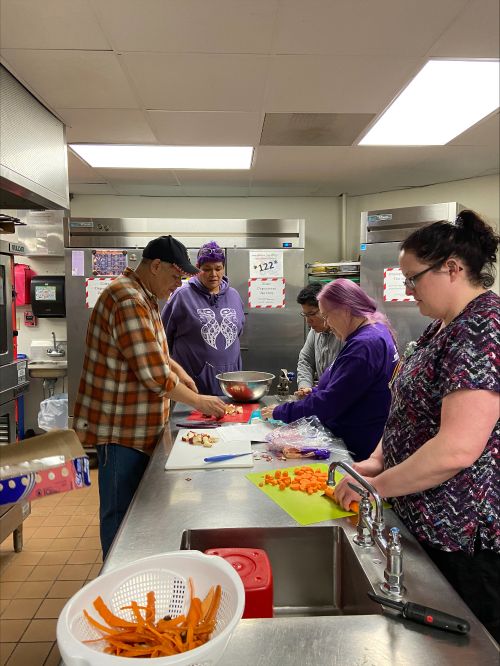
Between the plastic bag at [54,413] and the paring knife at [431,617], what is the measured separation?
14.4ft

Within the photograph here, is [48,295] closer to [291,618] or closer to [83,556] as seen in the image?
[83,556]

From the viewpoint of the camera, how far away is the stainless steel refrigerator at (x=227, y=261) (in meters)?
4.32

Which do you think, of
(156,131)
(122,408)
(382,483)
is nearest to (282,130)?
(156,131)

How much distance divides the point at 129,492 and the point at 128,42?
201 centimetres

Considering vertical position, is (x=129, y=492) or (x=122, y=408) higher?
(x=122, y=408)

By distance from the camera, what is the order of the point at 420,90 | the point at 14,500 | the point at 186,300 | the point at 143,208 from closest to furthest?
the point at 14,500 → the point at 420,90 → the point at 186,300 → the point at 143,208

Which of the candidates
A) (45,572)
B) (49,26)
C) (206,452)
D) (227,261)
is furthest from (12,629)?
(227,261)

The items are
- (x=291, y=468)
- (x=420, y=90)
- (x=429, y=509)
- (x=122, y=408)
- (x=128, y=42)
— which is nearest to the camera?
(x=429, y=509)

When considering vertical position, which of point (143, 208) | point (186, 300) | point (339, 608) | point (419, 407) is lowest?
point (339, 608)

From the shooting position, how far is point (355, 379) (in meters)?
1.94

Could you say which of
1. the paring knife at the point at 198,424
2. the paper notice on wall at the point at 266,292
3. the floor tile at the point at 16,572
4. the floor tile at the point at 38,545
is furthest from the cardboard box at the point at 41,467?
the paper notice on wall at the point at 266,292

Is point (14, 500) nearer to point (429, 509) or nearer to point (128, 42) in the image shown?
point (429, 509)

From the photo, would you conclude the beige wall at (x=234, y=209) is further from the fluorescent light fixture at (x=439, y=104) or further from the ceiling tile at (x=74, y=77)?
the ceiling tile at (x=74, y=77)

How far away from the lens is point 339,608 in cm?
126
